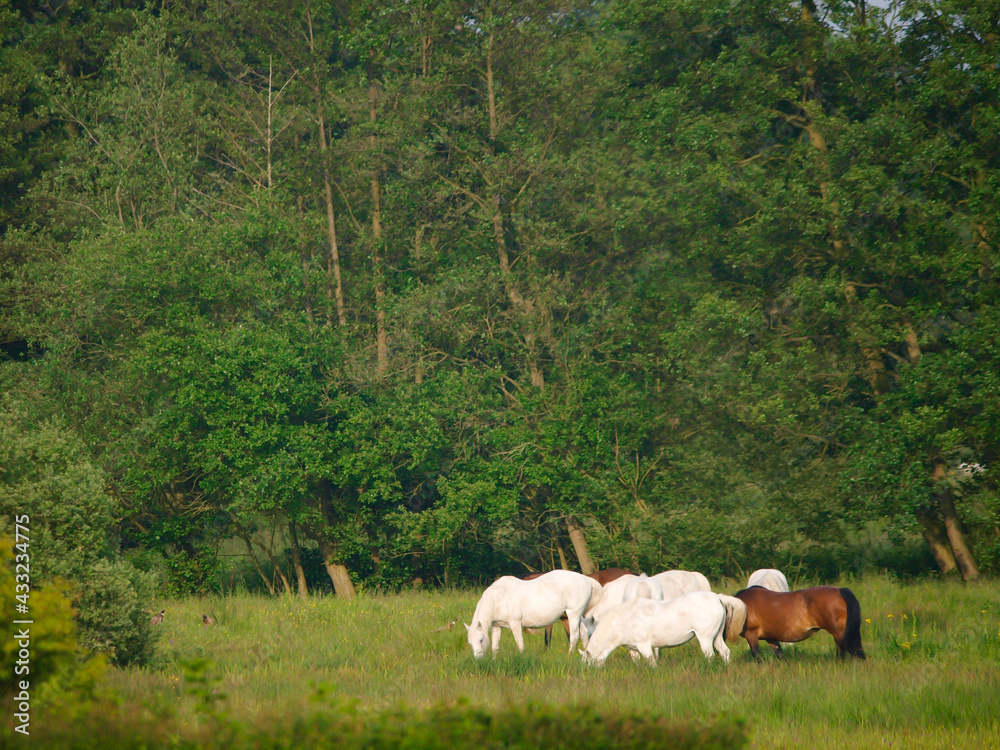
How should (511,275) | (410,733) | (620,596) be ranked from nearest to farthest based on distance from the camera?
1. (410,733)
2. (620,596)
3. (511,275)

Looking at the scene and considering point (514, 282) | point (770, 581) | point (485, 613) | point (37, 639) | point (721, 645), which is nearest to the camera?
point (37, 639)

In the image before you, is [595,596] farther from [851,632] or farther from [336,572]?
[336,572]

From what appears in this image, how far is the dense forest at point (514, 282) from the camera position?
2050cm

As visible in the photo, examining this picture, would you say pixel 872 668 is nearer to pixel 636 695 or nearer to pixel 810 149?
pixel 636 695

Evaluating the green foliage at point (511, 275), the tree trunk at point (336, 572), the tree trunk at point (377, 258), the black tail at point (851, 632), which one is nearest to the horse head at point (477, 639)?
the black tail at point (851, 632)

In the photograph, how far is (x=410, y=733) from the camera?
19.1 feet

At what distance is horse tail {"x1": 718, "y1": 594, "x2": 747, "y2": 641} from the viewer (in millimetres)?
12711

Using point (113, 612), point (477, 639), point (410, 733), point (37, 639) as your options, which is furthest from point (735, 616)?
point (37, 639)

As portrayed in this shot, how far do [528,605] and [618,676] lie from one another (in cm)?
300

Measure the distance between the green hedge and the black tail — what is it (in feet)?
21.3

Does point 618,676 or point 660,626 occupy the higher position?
point 660,626

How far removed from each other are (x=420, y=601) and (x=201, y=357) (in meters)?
8.21

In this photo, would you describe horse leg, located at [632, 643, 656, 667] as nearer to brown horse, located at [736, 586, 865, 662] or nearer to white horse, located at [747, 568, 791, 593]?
brown horse, located at [736, 586, 865, 662]

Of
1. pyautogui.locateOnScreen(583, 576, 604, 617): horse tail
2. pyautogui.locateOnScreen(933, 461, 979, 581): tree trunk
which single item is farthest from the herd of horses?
pyautogui.locateOnScreen(933, 461, 979, 581): tree trunk
